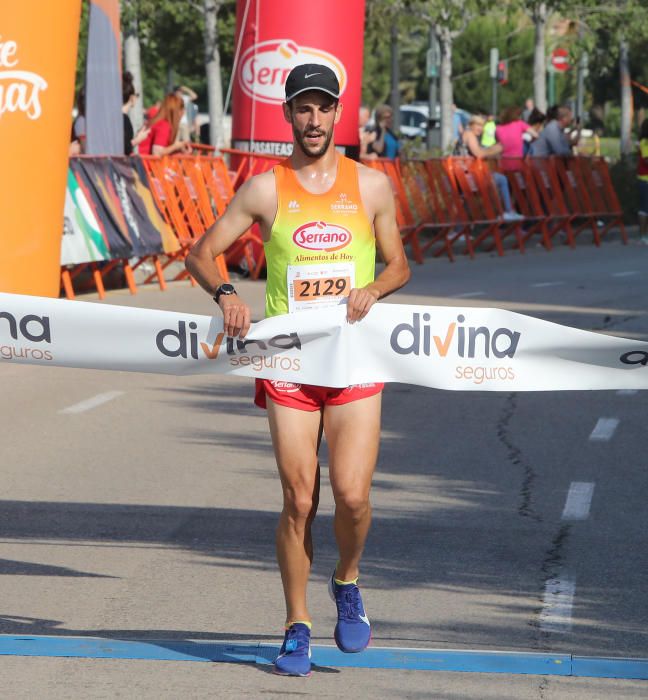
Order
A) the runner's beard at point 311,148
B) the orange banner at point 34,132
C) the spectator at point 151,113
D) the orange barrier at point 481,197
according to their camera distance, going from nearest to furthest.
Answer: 1. the runner's beard at point 311,148
2. the orange banner at point 34,132
3. the spectator at point 151,113
4. the orange barrier at point 481,197

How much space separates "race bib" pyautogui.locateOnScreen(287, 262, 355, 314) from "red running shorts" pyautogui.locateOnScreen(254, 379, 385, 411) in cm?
25

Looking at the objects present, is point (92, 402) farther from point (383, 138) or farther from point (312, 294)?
point (383, 138)

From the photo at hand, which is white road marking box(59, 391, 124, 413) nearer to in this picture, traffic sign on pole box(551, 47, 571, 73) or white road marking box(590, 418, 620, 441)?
white road marking box(590, 418, 620, 441)

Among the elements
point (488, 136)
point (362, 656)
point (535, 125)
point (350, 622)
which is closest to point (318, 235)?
point (350, 622)

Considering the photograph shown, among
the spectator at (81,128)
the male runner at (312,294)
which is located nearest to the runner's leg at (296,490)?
the male runner at (312,294)

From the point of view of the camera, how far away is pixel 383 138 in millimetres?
23969

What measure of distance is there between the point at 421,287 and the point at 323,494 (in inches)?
402

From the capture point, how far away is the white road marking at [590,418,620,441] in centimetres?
991

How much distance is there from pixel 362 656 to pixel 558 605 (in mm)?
1004

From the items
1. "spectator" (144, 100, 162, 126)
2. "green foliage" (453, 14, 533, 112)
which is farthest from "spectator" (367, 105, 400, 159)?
"green foliage" (453, 14, 533, 112)

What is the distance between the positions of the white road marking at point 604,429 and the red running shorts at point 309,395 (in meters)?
4.49

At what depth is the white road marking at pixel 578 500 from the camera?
783 centimetres

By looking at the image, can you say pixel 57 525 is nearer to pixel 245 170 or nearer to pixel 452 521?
pixel 452 521

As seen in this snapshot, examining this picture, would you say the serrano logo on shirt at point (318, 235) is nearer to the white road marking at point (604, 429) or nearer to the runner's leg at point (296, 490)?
the runner's leg at point (296, 490)
